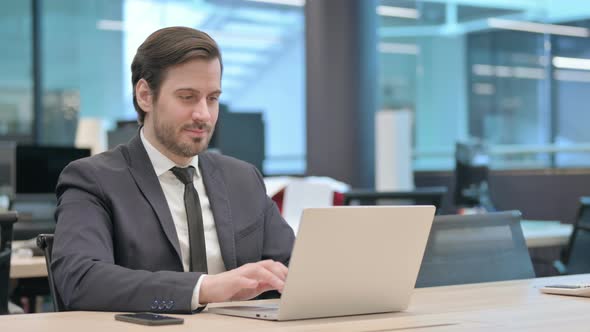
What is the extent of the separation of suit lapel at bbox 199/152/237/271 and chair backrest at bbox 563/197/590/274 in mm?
3057

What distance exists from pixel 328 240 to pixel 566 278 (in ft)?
3.81

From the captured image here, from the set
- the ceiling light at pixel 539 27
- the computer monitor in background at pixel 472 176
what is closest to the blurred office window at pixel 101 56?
the ceiling light at pixel 539 27

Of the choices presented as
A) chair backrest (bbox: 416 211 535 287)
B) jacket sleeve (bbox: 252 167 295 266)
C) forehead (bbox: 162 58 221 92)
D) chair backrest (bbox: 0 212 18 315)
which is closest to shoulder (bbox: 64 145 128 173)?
forehead (bbox: 162 58 221 92)

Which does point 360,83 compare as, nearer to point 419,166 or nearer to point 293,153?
point 419,166

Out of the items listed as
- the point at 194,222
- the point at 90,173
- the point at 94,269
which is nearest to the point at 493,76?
the point at 194,222

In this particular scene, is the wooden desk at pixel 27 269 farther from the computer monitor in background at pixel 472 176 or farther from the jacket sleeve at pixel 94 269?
the computer monitor in background at pixel 472 176

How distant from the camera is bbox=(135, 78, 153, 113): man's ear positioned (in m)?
2.38

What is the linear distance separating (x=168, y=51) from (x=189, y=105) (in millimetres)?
151

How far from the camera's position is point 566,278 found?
8.43 feet

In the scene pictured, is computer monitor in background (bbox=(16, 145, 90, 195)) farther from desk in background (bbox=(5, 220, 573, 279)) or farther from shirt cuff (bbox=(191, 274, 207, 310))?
shirt cuff (bbox=(191, 274, 207, 310))

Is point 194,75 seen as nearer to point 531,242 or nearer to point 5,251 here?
point 5,251

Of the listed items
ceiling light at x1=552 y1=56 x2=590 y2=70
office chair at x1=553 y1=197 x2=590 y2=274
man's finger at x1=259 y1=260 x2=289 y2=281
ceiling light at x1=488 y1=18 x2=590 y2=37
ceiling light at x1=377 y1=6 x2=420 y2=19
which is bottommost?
office chair at x1=553 y1=197 x2=590 y2=274

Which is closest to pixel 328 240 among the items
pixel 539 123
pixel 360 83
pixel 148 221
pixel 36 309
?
pixel 148 221

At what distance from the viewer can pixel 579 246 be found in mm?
4953
